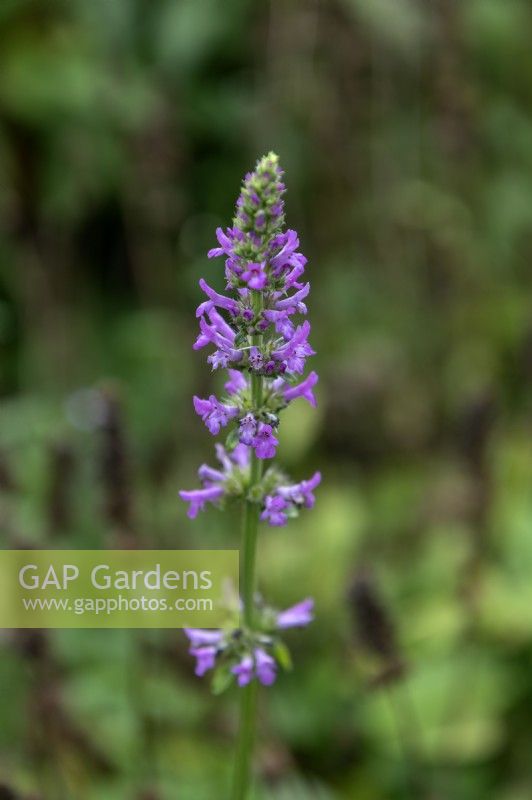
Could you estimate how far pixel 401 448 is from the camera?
16.3ft

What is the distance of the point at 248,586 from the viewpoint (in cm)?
196

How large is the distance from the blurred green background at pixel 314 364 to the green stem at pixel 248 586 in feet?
1.98

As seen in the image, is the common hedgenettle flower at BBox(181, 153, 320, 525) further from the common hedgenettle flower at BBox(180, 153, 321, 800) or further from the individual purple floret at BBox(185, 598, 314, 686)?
the individual purple floret at BBox(185, 598, 314, 686)

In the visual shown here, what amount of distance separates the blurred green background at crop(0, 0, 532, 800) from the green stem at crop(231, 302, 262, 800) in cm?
60

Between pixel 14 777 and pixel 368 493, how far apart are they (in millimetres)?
2360

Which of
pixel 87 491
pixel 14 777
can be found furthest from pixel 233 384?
pixel 87 491

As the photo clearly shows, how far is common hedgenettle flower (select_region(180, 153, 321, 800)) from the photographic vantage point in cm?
171

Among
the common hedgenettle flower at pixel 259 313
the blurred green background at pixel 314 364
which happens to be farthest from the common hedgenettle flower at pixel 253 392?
the blurred green background at pixel 314 364

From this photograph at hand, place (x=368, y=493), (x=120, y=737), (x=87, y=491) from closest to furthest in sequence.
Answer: (x=120, y=737) → (x=87, y=491) → (x=368, y=493)

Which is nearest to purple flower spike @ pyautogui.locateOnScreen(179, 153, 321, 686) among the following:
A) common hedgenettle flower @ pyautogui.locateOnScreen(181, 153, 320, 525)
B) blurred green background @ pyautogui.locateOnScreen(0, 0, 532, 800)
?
common hedgenettle flower @ pyautogui.locateOnScreen(181, 153, 320, 525)

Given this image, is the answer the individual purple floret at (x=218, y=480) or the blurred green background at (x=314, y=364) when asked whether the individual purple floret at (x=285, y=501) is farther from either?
the blurred green background at (x=314, y=364)

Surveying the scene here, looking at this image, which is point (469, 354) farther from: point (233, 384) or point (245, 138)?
point (233, 384)

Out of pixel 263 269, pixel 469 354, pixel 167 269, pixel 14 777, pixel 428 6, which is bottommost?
pixel 14 777

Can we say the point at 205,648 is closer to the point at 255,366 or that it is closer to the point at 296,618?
the point at 296,618
